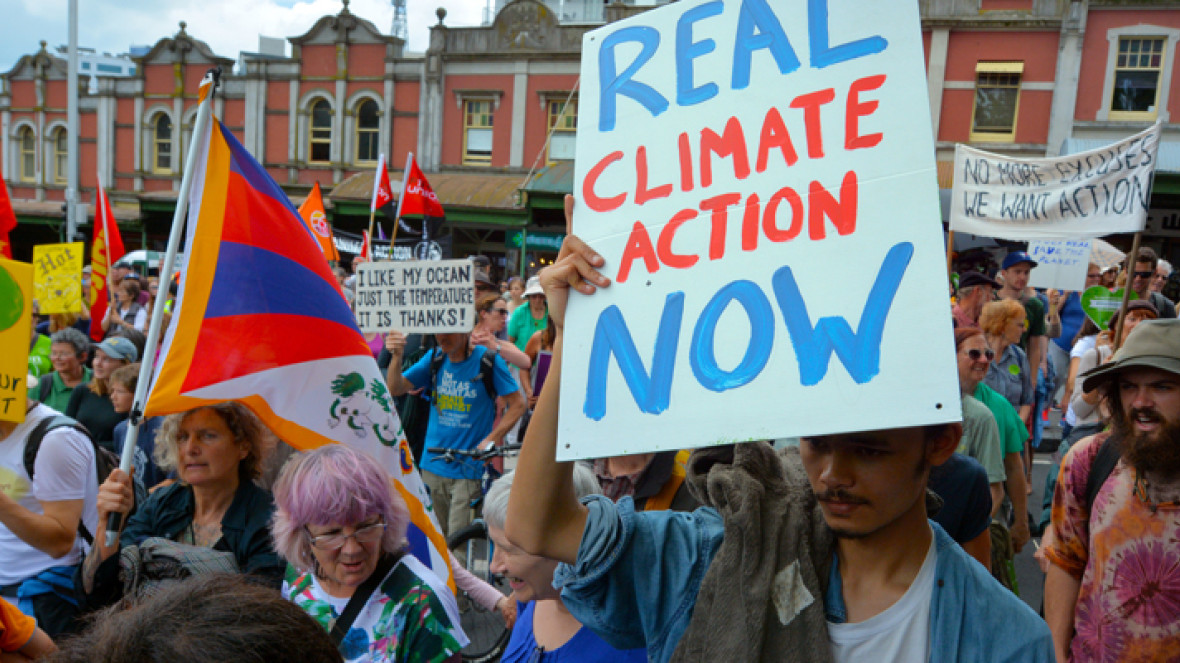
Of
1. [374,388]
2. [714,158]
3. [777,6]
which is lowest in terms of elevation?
[374,388]

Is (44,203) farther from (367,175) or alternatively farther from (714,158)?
(714,158)

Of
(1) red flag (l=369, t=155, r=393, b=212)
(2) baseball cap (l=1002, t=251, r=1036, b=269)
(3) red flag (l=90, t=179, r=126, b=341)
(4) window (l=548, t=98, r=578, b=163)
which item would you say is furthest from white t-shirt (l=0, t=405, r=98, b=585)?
(4) window (l=548, t=98, r=578, b=163)

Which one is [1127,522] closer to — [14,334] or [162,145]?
[14,334]

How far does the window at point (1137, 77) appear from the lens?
60.8 ft

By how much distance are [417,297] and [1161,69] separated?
19.8m

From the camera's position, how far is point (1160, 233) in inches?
697

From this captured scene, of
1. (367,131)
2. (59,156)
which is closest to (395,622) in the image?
(367,131)

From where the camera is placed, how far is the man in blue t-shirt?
5203 millimetres

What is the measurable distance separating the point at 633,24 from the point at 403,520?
5.47 feet

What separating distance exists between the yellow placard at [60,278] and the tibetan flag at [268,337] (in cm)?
611

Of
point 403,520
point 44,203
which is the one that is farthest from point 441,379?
point 44,203

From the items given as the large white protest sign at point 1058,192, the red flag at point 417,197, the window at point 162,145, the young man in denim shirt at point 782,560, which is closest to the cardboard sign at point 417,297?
the large white protest sign at point 1058,192

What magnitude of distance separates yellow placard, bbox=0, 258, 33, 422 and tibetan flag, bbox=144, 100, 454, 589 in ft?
2.25

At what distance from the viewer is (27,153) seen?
30141 millimetres
